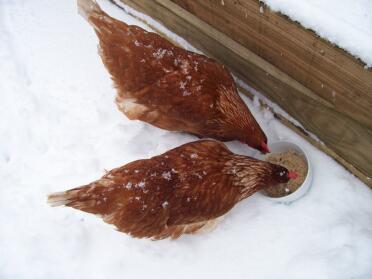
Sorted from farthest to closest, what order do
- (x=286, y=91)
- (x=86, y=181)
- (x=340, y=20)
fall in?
(x=86, y=181) → (x=286, y=91) → (x=340, y=20)

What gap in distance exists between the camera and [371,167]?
6.28 ft

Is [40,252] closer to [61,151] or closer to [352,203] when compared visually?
[61,151]

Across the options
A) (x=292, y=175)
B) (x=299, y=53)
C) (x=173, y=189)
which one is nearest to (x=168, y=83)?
(x=173, y=189)

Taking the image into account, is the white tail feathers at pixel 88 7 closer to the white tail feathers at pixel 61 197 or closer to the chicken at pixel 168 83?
the chicken at pixel 168 83

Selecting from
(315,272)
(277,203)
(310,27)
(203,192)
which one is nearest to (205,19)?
(310,27)

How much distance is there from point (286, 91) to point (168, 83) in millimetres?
526

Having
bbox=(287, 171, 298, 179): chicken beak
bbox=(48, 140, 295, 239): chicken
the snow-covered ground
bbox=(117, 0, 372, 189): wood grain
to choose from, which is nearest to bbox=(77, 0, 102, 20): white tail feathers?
bbox=(117, 0, 372, 189): wood grain

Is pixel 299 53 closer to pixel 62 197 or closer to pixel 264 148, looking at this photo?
pixel 264 148

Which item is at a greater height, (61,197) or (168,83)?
(168,83)

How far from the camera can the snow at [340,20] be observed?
1.45 m

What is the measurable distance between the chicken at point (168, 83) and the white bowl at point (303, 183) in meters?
0.12

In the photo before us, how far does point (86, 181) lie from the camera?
7.43ft

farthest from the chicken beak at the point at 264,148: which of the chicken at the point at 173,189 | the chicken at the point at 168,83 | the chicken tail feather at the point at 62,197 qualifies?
the chicken tail feather at the point at 62,197

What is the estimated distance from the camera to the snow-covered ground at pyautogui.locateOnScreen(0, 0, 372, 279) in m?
2.03
